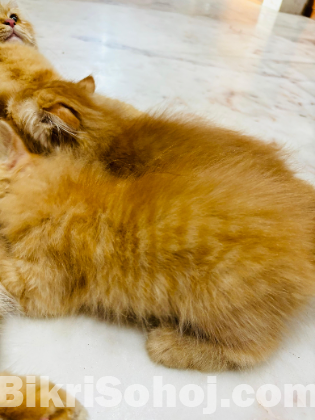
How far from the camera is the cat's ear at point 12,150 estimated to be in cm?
83

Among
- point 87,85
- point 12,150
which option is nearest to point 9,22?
point 87,85

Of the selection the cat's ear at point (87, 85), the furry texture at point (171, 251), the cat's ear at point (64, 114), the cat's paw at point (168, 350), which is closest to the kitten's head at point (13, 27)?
the cat's ear at point (87, 85)

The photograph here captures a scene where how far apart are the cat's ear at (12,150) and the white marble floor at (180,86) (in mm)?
375

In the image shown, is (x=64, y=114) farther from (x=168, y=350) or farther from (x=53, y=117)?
(x=168, y=350)

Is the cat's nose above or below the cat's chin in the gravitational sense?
above

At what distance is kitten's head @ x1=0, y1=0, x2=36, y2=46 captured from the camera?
4.66 ft

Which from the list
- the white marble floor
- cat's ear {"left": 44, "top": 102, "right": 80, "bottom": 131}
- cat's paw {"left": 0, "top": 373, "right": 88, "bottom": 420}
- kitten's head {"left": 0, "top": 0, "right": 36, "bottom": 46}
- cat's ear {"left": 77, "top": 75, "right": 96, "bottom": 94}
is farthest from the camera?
kitten's head {"left": 0, "top": 0, "right": 36, "bottom": 46}

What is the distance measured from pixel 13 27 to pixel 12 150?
896 millimetres

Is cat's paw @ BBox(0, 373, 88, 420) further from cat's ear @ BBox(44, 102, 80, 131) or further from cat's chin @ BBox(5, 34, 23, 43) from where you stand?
cat's chin @ BBox(5, 34, 23, 43)

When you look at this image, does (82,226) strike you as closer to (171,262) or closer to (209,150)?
(171,262)

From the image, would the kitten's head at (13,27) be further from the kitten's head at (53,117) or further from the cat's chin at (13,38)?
the kitten's head at (53,117)

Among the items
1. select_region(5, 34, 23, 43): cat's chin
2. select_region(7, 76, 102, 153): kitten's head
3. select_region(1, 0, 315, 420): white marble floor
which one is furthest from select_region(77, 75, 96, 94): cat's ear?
select_region(5, 34, 23, 43): cat's chin

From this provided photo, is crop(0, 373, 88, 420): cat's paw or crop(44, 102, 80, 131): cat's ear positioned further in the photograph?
crop(44, 102, 80, 131): cat's ear

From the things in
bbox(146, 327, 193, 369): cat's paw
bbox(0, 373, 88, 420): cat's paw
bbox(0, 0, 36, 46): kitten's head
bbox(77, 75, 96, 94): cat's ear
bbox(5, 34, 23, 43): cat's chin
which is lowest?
bbox(0, 373, 88, 420): cat's paw
